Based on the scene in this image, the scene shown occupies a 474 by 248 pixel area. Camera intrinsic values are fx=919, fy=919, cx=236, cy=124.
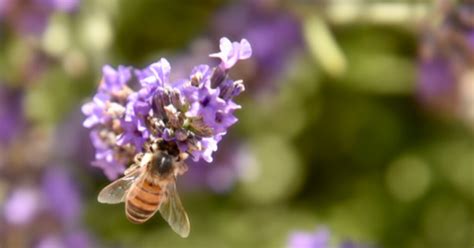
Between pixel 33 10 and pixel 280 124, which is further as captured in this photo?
pixel 280 124

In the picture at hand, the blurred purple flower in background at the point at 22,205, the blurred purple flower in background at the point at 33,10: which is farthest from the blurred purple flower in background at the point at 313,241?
the blurred purple flower in background at the point at 33,10

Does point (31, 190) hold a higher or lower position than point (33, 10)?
lower

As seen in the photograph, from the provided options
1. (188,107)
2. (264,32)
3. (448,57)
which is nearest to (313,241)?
(188,107)

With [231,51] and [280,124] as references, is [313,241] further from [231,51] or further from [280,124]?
[280,124]

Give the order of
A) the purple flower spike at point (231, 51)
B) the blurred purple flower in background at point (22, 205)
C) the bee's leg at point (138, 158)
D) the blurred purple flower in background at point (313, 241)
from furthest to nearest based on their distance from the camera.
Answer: the blurred purple flower in background at point (22, 205), the blurred purple flower in background at point (313, 241), the bee's leg at point (138, 158), the purple flower spike at point (231, 51)

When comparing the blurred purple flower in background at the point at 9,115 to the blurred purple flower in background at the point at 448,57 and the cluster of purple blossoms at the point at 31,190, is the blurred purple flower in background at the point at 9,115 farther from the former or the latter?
the blurred purple flower in background at the point at 448,57

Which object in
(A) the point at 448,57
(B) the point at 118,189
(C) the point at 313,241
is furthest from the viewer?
(A) the point at 448,57

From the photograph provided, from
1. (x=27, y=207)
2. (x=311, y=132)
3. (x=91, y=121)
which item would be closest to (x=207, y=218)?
(x=311, y=132)

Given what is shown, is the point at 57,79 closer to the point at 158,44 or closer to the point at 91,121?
the point at 158,44

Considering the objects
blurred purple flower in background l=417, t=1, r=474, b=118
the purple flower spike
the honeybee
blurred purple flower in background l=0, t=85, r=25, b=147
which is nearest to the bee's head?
the honeybee
